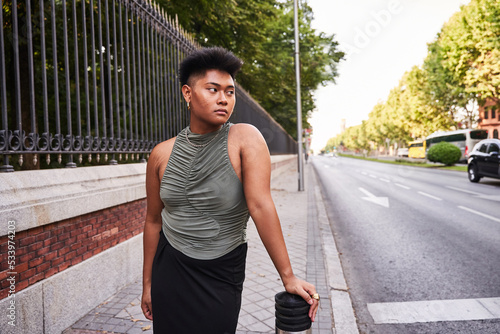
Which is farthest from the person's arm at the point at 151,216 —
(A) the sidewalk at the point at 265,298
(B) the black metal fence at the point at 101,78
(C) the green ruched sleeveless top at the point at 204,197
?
(B) the black metal fence at the point at 101,78

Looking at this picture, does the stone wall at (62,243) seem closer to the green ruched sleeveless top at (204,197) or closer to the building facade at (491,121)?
the green ruched sleeveless top at (204,197)

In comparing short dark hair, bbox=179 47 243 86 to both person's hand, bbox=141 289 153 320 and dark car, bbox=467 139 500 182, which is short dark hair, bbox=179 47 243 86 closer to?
person's hand, bbox=141 289 153 320

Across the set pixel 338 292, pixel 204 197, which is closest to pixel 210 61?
pixel 204 197

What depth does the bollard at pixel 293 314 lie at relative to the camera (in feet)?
4.76

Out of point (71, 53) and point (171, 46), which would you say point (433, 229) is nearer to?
point (171, 46)

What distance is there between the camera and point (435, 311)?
12.7ft

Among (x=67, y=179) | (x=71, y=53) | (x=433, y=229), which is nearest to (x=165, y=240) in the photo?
(x=67, y=179)

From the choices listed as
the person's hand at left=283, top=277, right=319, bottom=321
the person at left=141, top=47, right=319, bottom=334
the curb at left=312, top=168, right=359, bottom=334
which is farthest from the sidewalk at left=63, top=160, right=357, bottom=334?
the person's hand at left=283, top=277, right=319, bottom=321

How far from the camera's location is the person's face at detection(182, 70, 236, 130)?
5.04ft

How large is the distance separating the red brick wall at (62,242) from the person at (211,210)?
1.72 m

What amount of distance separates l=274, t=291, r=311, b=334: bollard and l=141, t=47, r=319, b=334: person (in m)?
0.03

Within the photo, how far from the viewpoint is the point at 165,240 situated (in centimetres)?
167

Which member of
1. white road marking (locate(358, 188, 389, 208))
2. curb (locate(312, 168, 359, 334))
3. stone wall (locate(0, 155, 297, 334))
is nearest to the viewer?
stone wall (locate(0, 155, 297, 334))

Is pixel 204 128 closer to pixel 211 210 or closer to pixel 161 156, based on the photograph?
pixel 161 156
